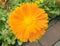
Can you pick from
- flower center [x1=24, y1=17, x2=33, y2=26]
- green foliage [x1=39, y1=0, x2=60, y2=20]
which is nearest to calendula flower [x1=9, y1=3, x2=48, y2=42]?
flower center [x1=24, y1=17, x2=33, y2=26]

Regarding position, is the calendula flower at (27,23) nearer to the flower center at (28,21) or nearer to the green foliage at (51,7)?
the flower center at (28,21)

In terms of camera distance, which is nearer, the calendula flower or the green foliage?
the calendula flower

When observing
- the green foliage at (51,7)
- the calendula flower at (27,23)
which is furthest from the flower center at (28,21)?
the green foliage at (51,7)

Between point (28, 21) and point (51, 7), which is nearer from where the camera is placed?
point (28, 21)

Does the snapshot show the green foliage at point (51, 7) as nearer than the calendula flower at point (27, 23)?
No

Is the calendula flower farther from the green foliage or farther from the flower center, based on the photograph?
the green foliage

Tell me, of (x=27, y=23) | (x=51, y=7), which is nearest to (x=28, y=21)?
(x=27, y=23)

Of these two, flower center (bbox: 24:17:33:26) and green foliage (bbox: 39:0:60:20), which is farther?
green foliage (bbox: 39:0:60:20)

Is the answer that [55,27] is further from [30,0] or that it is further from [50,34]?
[30,0]

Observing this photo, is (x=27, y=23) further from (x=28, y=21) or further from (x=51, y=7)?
(x=51, y=7)
